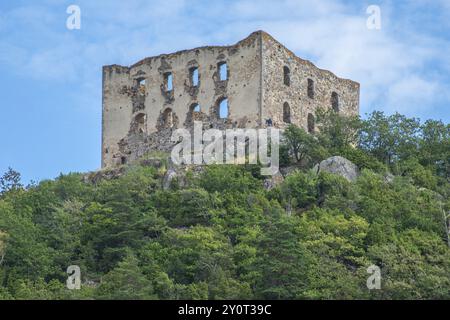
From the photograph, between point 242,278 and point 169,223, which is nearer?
point 242,278

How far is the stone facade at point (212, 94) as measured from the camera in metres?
60.2

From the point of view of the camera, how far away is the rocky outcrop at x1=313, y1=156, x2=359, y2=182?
5661cm

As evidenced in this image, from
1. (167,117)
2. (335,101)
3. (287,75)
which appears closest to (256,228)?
(287,75)

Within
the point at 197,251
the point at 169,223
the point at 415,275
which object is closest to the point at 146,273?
the point at 197,251

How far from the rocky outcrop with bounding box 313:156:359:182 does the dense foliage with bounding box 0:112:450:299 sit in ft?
1.99

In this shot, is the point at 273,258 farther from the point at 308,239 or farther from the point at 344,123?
the point at 344,123

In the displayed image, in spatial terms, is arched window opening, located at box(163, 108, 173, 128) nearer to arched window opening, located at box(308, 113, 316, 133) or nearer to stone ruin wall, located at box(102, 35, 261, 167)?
stone ruin wall, located at box(102, 35, 261, 167)

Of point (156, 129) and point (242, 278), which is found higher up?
point (156, 129)

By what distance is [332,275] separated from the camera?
4728cm

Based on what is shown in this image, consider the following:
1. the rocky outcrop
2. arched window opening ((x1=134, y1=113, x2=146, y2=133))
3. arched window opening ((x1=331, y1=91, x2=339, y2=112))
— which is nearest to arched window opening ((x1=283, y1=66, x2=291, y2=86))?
arched window opening ((x1=331, y1=91, x2=339, y2=112))

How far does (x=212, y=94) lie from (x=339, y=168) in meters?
7.94

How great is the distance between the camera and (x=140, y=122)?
6419cm

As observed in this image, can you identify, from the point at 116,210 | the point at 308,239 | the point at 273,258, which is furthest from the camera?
the point at 116,210
